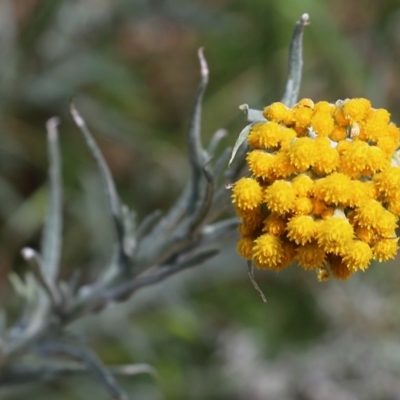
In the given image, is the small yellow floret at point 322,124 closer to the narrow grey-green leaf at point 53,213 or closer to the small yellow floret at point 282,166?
the small yellow floret at point 282,166

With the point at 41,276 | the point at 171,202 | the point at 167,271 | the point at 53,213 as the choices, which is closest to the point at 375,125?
the point at 167,271

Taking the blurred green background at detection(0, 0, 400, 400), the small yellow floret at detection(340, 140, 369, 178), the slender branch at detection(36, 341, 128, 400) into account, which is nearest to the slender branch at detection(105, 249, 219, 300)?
the slender branch at detection(36, 341, 128, 400)

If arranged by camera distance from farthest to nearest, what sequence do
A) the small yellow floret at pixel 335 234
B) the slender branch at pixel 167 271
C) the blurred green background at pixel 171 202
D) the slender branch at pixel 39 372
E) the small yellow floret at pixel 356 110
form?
the blurred green background at pixel 171 202 < the slender branch at pixel 39 372 < the slender branch at pixel 167 271 < the small yellow floret at pixel 356 110 < the small yellow floret at pixel 335 234

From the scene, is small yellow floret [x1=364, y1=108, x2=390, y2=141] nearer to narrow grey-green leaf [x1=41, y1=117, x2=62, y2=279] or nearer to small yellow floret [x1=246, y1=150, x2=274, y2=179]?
small yellow floret [x1=246, y1=150, x2=274, y2=179]

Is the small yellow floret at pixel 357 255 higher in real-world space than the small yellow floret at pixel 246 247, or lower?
lower

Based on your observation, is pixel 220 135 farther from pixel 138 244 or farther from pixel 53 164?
pixel 53 164

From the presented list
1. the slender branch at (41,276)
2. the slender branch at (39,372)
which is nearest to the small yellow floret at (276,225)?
the slender branch at (41,276)
